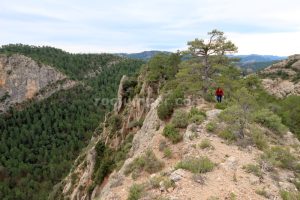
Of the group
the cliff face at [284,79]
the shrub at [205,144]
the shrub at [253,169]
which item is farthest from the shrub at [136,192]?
the cliff face at [284,79]

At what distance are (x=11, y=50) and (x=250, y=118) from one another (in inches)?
6047

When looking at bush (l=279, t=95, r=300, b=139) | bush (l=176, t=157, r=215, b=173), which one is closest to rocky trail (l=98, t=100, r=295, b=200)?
bush (l=176, t=157, r=215, b=173)

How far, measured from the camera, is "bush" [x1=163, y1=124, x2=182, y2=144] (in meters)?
18.2

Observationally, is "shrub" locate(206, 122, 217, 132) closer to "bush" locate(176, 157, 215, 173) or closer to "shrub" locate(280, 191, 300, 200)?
"bush" locate(176, 157, 215, 173)

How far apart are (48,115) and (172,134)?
4120 inches

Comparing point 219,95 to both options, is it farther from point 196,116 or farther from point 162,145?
point 162,145

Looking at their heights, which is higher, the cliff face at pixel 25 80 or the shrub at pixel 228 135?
the shrub at pixel 228 135

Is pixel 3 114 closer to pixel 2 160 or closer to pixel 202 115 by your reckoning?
pixel 2 160

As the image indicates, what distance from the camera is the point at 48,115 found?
382 ft

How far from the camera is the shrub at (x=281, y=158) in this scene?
1526 centimetres

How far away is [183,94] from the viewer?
25.7m

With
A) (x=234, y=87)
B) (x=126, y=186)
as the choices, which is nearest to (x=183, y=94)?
(x=234, y=87)

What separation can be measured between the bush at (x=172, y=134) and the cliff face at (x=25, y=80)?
119 meters

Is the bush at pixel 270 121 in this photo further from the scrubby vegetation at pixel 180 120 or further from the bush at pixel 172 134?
the bush at pixel 172 134
